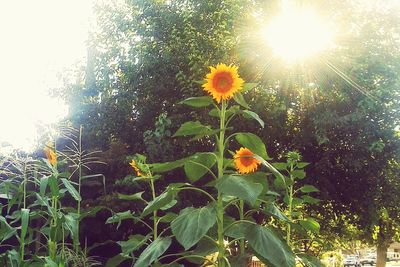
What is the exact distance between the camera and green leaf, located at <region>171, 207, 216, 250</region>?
187cm

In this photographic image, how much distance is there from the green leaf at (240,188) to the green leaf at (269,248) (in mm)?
212

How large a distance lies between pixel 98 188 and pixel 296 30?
3617 mm

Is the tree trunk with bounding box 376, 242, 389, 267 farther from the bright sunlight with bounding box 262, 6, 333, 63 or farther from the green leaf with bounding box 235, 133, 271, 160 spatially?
the green leaf with bounding box 235, 133, 271, 160

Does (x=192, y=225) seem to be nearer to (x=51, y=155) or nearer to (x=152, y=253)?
(x=152, y=253)

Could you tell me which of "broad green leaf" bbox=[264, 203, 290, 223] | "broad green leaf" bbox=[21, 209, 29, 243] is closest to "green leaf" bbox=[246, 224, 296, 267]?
"broad green leaf" bbox=[264, 203, 290, 223]

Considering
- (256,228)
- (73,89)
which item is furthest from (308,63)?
(256,228)

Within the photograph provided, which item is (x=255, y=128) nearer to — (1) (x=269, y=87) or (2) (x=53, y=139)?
(1) (x=269, y=87)

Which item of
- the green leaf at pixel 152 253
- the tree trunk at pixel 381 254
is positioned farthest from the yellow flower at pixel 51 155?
the tree trunk at pixel 381 254

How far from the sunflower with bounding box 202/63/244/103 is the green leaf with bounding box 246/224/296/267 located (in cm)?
67

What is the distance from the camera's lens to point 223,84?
7.80 feet

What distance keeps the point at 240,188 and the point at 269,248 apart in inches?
10.6

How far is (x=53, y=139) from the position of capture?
3.31 m

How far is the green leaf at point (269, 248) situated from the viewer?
6.29 feet

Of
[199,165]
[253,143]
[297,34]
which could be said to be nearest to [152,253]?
[199,165]
